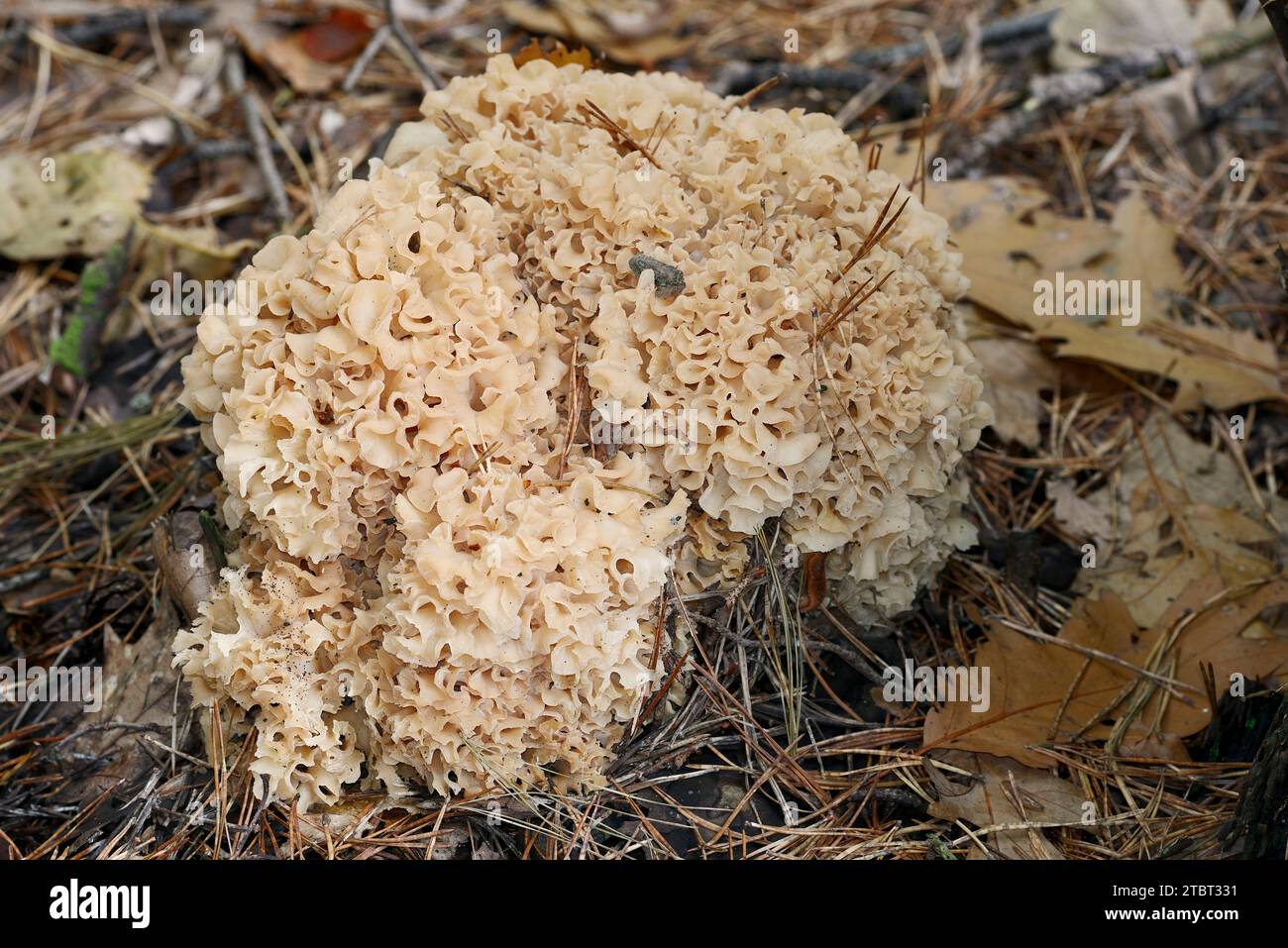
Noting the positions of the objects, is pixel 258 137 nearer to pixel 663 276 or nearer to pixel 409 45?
pixel 409 45

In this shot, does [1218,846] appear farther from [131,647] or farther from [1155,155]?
[1155,155]

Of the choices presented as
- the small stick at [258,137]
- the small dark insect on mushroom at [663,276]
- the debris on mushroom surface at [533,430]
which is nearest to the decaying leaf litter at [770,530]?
the small stick at [258,137]

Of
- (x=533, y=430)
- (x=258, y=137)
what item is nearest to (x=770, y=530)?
(x=533, y=430)

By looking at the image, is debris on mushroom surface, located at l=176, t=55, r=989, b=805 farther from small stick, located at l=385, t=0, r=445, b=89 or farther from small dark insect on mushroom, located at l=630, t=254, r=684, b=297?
small stick, located at l=385, t=0, r=445, b=89

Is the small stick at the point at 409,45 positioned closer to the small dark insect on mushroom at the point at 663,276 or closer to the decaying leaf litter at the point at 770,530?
the decaying leaf litter at the point at 770,530

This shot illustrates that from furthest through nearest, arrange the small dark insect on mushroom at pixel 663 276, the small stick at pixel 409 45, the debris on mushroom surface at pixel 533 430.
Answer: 1. the small stick at pixel 409 45
2. the small dark insect on mushroom at pixel 663 276
3. the debris on mushroom surface at pixel 533 430

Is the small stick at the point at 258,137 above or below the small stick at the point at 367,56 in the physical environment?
below
